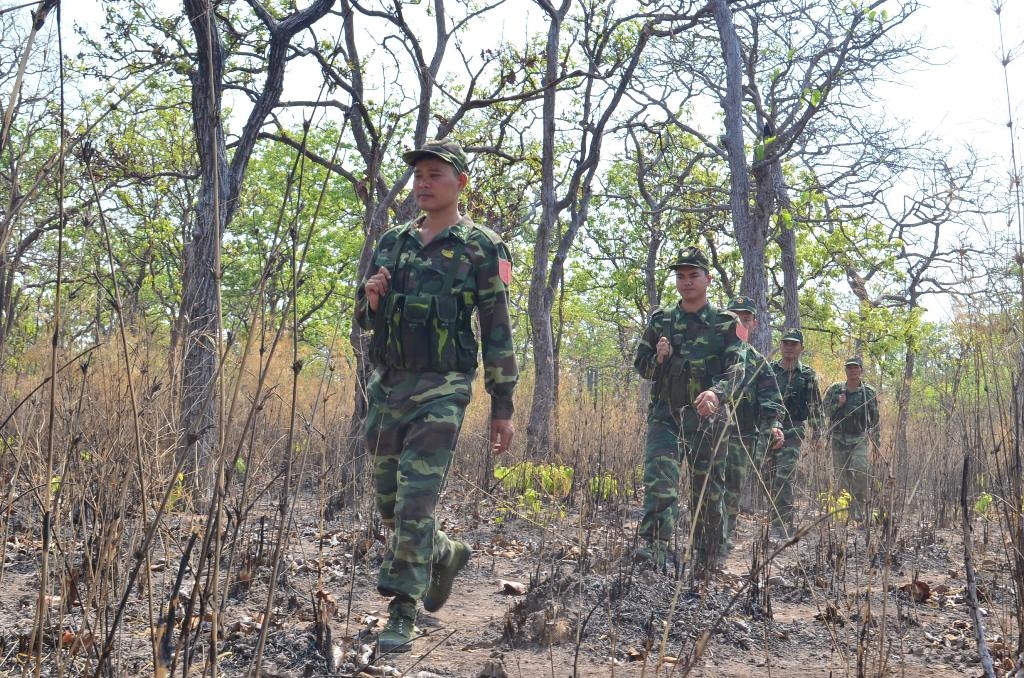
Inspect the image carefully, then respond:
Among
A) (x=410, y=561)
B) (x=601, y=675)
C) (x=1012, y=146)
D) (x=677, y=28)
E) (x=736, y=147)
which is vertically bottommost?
(x=601, y=675)

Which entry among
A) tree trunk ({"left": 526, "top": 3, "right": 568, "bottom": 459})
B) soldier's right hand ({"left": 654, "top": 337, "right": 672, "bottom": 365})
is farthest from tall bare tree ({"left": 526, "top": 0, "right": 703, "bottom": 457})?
soldier's right hand ({"left": 654, "top": 337, "right": 672, "bottom": 365})

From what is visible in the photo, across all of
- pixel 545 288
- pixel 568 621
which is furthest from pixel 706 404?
pixel 545 288

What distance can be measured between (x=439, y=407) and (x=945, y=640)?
2.22 meters

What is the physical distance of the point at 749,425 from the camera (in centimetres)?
615

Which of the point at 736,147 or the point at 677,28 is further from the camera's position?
the point at 677,28

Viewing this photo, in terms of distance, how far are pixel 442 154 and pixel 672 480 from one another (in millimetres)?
2405

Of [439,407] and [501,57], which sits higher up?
[501,57]

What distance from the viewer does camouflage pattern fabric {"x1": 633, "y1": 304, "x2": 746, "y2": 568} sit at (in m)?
4.95

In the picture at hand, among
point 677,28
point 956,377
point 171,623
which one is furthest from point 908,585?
point 677,28

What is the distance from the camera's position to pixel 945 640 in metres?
3.67

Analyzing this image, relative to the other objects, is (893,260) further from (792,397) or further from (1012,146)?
(1012,146)

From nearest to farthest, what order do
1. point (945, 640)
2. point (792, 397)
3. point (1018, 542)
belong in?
point (1018, 542) → point (945, 640) → point (792, 397)

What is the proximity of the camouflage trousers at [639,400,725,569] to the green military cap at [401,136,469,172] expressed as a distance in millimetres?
1996

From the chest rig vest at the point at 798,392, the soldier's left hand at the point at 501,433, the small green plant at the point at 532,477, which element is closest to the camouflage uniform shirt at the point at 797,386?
the chest rig vest at the point at 798,392
